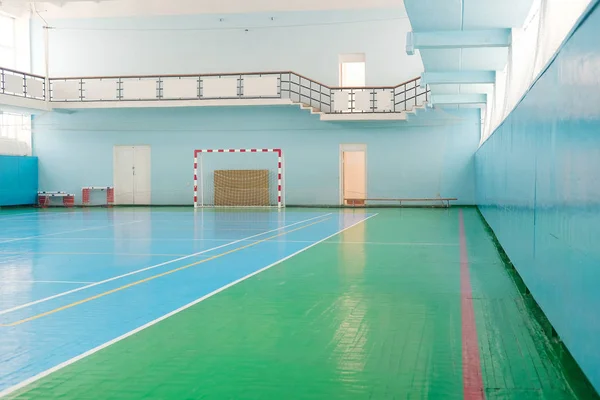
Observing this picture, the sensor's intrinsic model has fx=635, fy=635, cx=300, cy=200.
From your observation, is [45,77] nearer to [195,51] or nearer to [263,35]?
[195,51]

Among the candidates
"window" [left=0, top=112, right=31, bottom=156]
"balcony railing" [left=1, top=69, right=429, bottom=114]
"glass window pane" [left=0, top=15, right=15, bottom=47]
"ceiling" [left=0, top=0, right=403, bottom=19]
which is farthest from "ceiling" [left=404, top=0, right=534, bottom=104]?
"glass window pane" [left=0, top=15, right=15, bottom=47]

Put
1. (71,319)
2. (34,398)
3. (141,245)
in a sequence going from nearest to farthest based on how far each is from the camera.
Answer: (34,398), (71,319), (141,245)

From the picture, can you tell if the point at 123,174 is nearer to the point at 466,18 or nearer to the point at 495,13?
the point at 466,18

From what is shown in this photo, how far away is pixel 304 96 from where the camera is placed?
28062mm

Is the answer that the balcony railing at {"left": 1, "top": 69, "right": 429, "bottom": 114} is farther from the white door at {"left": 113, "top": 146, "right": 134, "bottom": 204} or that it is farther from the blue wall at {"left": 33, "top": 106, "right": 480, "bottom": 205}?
the white door at {"left": 113, "top": 146, "right": 134, "bottom": 204}

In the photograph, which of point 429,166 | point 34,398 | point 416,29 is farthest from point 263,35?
point 34,398

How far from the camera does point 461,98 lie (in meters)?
24.4

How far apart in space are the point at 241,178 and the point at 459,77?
45.2ft

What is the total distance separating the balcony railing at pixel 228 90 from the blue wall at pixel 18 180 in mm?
3175

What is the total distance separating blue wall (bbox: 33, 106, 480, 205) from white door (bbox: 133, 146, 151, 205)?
34 cm

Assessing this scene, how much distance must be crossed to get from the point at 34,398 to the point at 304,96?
25.2m

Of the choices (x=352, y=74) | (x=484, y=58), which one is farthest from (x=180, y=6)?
(x=484, y=58)

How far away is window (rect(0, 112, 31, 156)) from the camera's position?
29516 mm

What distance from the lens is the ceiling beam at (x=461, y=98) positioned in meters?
24.2
